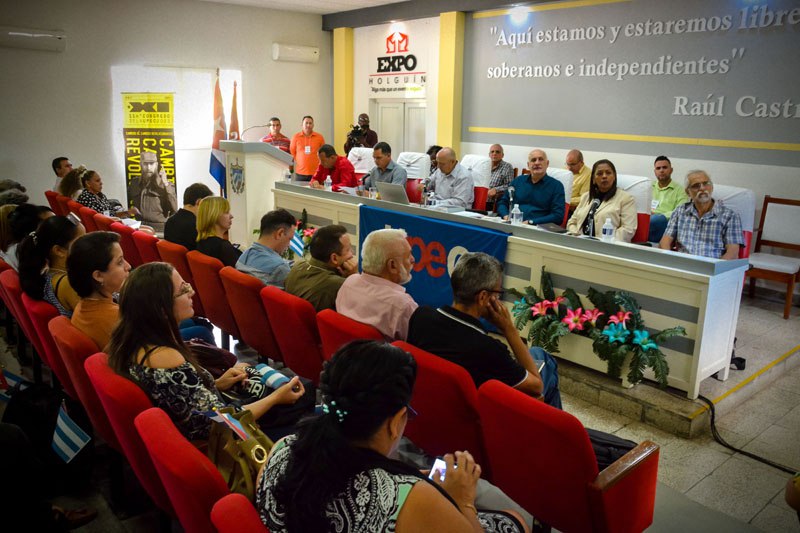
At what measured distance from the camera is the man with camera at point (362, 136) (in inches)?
410

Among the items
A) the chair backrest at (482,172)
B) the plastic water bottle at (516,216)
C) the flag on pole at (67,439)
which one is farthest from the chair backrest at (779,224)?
the flag on pole at (67,439)

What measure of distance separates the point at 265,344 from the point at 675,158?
5439 millimetres

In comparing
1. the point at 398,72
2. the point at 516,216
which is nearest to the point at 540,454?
the point at 516,216

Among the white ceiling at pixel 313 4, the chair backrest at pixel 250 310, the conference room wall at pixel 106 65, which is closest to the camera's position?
the chair backrest at pixel 250 310

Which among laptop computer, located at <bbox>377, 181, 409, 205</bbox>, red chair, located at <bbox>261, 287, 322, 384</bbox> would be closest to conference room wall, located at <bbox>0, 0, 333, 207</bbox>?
laptop computer, located at <bbox>377, 181, 409, 205</bbox>

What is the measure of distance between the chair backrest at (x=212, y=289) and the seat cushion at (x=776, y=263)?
4.70 meters

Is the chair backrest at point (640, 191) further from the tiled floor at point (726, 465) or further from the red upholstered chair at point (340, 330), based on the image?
the red upholstered chair at point (340, 330)

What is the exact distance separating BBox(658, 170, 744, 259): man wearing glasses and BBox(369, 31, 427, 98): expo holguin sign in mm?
6220

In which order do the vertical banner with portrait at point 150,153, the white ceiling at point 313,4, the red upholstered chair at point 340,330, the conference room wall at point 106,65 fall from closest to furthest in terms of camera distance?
the red upholstered chair at point 340,330 < the conference room wall at point 106,65 < the vertical banner with portrait at point 150,153 < the white ceiling at point 313,4

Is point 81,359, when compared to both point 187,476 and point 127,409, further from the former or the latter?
point 187,476

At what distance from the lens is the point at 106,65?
31.1 ft

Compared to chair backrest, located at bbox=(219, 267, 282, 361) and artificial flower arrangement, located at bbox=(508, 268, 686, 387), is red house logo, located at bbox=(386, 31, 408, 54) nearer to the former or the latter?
artificial flower arrangement, located at bbox=(508, 268, 686, 387)

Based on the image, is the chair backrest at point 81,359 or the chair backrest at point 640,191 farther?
the chair backrest at point 640,191

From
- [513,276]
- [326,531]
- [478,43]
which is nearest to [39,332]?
[326,531]
